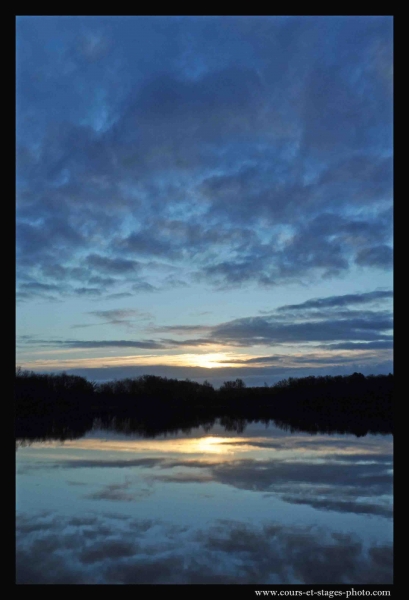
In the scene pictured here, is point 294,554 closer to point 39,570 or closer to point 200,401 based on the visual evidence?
point 39,570

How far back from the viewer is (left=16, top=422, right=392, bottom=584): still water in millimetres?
8336

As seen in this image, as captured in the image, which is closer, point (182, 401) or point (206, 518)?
point (206, 518)

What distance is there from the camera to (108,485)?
14586 millimetres

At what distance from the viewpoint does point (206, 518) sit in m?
11.3

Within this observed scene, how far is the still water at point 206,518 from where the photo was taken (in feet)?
27.3

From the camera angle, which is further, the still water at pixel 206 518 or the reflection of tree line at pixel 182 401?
the reflection of tree line at pixel 182 401

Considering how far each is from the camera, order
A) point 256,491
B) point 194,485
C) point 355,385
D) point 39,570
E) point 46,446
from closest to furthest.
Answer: point 39,570 < point 256,491 < point 194,485 < point 46,446 < point 355,385

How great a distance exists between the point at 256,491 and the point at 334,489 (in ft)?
7.66

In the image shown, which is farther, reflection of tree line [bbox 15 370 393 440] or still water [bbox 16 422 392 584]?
reflection of tree line [bbox 15 370 393 440]
